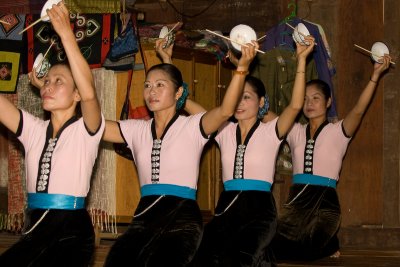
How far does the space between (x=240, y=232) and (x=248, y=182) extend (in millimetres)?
370

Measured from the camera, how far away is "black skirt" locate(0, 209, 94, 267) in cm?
334

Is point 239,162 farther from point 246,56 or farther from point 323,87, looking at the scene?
point 323,87

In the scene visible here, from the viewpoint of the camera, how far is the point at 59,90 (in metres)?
3.65

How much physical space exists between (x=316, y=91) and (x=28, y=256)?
109 inches

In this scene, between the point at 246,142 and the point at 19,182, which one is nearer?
the point at 246,142

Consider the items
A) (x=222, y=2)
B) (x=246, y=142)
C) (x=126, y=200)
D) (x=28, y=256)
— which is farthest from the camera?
(x=222, y=2)

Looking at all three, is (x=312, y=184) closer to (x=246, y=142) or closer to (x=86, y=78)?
(x=246, y=142)

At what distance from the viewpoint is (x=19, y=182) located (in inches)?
240

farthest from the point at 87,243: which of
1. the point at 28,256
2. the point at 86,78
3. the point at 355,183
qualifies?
the point at 355,183

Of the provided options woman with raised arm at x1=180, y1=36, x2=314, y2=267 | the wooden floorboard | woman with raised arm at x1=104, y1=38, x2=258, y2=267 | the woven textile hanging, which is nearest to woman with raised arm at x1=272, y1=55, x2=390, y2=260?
the wooden floorboard

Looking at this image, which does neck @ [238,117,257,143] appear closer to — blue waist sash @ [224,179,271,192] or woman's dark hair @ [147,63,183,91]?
blue waist sash @ [224,179,271,192]

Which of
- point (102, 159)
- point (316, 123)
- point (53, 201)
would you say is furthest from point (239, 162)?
point (102, 159)

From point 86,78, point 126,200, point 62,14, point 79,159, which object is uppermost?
point 62,14

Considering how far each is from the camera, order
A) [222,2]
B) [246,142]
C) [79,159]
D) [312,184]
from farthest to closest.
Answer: [222,2]
[312,184]
[246,142]
[79,159]
